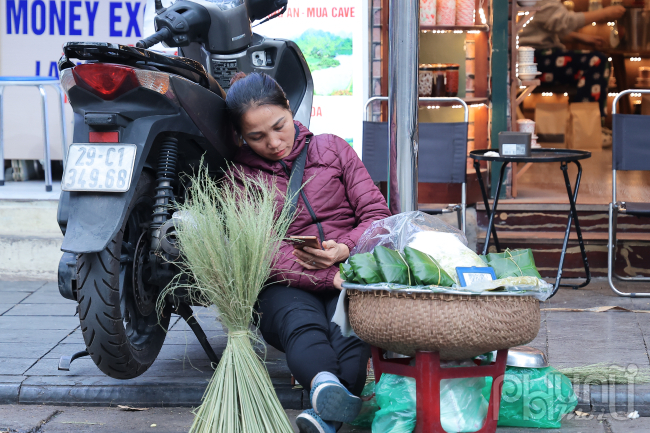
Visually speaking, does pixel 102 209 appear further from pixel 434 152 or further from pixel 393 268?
pixel 434 152

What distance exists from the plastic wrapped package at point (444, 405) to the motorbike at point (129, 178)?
84cm

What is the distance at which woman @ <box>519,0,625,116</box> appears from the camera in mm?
9281

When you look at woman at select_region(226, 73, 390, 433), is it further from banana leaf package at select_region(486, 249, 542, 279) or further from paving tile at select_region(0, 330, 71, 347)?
paving tile at select_region(0, 330, 71, 347)

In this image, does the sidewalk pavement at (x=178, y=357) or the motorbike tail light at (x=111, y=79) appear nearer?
the motorbike tail light at (x=111, y=79)

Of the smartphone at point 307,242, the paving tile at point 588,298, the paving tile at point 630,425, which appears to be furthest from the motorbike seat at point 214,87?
the paving tile at point 588,298

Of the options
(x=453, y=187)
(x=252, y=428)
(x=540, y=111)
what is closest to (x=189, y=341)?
(x=252, y=428)

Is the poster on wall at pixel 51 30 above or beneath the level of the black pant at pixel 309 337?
above

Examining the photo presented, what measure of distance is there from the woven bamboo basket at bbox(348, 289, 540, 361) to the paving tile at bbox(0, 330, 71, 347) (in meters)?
2.05

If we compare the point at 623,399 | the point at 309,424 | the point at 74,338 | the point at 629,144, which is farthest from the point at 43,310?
the point at 629,144

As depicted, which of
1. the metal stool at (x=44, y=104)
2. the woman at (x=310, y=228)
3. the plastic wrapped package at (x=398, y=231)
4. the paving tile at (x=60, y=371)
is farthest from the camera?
the metal stool at (x=44, y=104)

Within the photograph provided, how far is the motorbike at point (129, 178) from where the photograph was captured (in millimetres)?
2531

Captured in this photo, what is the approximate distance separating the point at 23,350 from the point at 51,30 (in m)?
3.20

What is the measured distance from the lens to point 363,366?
269cm

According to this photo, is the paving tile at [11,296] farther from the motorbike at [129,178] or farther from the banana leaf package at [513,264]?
the banana leaf package at [513,264]
